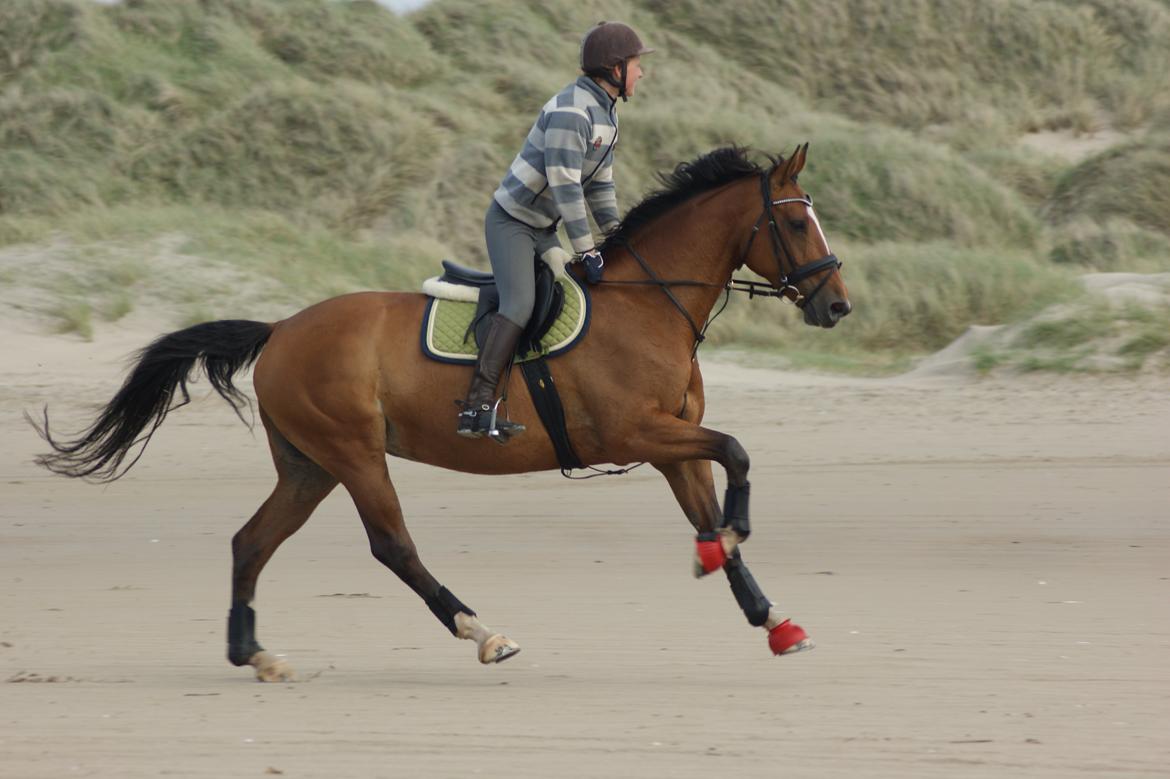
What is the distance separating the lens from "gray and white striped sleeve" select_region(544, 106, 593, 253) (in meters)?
6.41

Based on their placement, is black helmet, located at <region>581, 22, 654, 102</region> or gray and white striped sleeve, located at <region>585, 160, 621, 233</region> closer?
black helmet, located at <region>581, 22, 654, 102</region>

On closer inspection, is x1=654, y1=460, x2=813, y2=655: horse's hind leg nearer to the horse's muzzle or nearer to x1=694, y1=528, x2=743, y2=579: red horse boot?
x1=694, y1=528, x2=743, y2=579: red horse boot

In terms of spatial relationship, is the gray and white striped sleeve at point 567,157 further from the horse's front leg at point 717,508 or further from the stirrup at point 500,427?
the horse's front leg at point 717,508

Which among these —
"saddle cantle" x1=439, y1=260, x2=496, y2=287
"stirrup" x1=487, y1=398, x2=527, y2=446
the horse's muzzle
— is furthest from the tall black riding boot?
the horse's muzzle

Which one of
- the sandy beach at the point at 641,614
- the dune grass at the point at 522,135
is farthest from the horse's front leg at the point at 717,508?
the dune grass at the point at 522,135

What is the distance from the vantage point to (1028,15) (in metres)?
37.0

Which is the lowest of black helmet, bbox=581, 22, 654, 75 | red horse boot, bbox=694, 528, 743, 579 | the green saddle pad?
red horse boot, bbox=694, 528, 743, 579

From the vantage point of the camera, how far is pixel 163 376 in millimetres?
7375

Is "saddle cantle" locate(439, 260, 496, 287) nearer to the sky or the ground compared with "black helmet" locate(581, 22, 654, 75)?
nearer to the ground

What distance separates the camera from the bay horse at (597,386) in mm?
6395

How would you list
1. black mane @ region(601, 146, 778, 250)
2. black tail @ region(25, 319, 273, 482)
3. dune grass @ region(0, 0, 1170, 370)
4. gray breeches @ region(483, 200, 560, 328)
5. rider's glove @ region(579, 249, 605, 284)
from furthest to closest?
dune grass @ region(0, 0, 1170, 370)
black tail @ region(25, 319, 273, 482)
black mane @ region(601, 146, 778, 250)
rider's glove @ region(579, 249, 605, 284)
gray breeches @ region(483, 200, 560, 328)

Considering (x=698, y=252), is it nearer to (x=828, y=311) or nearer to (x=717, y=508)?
(x=828, y=311)

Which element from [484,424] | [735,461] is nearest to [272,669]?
[484,424]

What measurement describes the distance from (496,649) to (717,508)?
42.4 inches
